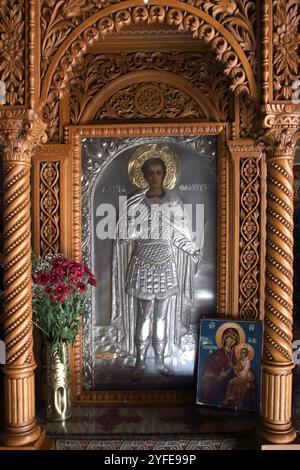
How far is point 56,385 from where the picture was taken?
281cm

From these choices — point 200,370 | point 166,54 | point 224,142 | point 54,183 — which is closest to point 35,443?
point 200,370

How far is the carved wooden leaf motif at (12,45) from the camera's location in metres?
2.39

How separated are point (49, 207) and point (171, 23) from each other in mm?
1489

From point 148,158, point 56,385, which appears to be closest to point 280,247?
point 148,158

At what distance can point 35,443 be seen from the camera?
2.45 metres

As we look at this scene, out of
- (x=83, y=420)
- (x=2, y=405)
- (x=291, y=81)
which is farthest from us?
(x=2, y=405)

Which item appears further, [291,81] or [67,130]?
[67,130]

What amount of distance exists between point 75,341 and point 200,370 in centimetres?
93

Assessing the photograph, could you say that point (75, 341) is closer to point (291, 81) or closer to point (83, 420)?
point (83, 420)

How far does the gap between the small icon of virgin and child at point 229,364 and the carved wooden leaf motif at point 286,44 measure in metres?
1.60

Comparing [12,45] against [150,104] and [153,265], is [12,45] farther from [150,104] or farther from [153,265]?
[153,265]

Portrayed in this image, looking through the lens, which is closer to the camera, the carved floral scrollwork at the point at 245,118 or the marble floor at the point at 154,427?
the marble floor at the point at 154,427

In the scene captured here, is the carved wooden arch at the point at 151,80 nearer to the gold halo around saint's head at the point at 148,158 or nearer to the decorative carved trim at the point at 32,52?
the gold halo around saint's head at the point at 148,158

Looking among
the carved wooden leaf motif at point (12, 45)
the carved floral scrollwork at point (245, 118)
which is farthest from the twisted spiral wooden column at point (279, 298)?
the carved wooden leaf motif at point (12, 45)
